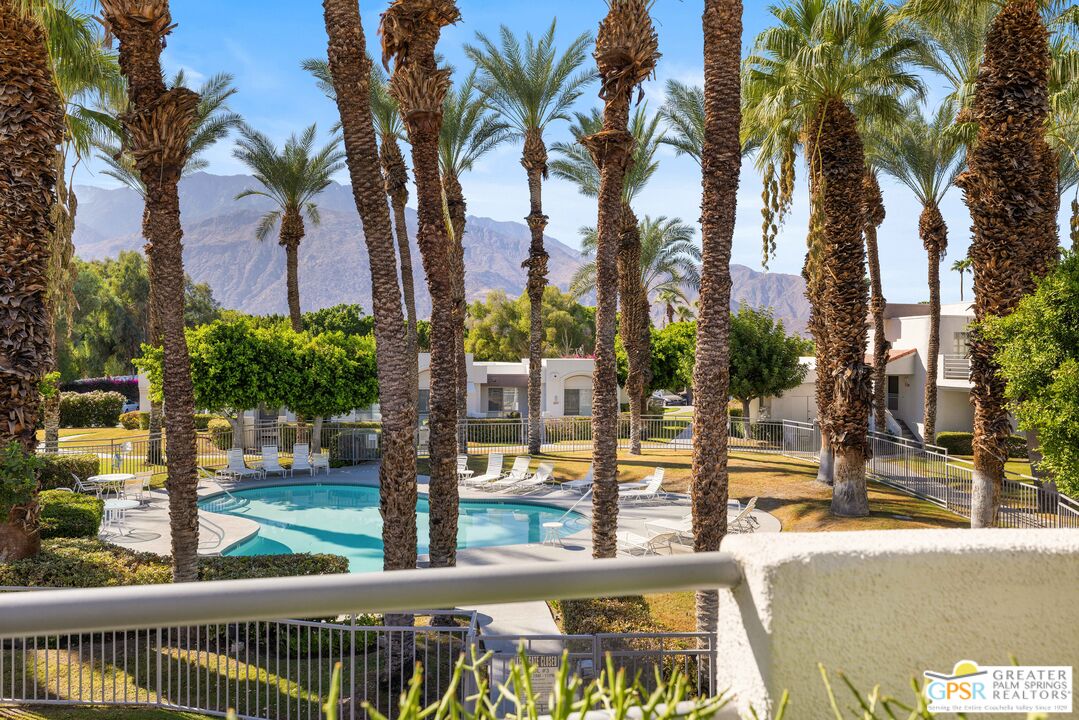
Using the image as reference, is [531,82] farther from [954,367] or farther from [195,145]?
[954,367]

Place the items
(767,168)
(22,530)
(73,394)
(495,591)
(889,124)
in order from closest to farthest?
(495,591)
(22,530)
(767,168)
(889,124)
(73,394)

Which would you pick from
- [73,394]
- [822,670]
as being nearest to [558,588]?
[822,670]

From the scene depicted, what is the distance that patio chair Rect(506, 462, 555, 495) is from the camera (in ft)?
72.8

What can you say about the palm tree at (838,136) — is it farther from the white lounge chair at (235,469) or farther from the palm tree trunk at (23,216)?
the white lounge chair at (235,469)

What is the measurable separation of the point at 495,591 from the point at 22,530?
1221 cm

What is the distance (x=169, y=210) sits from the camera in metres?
11.5

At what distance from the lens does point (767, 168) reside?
14688mm

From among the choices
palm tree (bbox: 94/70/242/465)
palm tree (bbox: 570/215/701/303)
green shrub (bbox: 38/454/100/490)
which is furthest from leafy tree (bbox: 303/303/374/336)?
green shrub (bbox: 38/454/100/490)

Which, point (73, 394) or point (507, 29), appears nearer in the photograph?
point (507, 29)

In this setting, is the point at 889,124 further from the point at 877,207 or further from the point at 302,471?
the point at 302,471

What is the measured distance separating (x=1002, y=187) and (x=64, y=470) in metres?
23.0

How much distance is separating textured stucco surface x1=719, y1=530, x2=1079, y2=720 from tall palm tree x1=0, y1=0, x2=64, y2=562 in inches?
447

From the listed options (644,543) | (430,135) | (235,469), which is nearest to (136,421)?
(235,469)

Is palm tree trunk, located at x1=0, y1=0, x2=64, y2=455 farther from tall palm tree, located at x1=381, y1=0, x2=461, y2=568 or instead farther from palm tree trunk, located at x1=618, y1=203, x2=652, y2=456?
palm tree trunk, located at x1=618, y1=203, x2=652, y2=456
